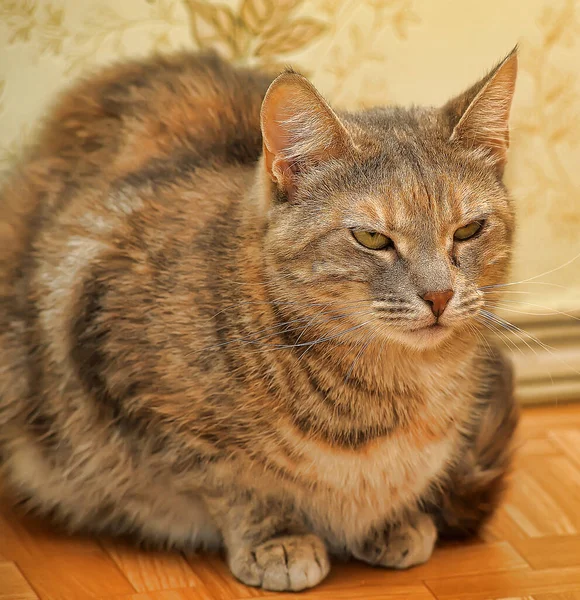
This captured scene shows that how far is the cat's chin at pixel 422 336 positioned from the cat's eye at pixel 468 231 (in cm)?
12

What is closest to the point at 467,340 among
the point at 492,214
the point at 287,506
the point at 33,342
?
the point at 492,214

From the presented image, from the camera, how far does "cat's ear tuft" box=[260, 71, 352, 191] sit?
1.24m

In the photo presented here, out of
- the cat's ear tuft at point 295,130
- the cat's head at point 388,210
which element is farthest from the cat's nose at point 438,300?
the cat's ear tuft at point 295,130

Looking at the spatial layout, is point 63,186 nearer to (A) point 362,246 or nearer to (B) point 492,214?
(A) point 362,246

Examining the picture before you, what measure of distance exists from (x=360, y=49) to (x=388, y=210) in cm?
66

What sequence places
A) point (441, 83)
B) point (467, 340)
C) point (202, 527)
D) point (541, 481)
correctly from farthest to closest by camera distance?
point (441, 83), point (541, 481), point (202, 527), point (467, 340)

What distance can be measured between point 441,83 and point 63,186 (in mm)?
713

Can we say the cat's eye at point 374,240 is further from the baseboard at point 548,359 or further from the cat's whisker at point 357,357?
the baseboard at point 548,359

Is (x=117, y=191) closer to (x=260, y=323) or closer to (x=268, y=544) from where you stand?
(x=260, y=323)

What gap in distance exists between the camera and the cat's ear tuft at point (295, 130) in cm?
124

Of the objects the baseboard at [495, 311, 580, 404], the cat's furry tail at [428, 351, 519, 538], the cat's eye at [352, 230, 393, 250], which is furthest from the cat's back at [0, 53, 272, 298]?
the baseboard at [495, 311, 580, 404]

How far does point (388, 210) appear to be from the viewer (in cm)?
126

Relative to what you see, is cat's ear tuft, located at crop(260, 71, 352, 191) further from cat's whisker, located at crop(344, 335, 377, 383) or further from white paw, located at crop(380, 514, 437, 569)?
white paw, located at crop(380, 514, 437, 569)

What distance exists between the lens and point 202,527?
1.50 meters
